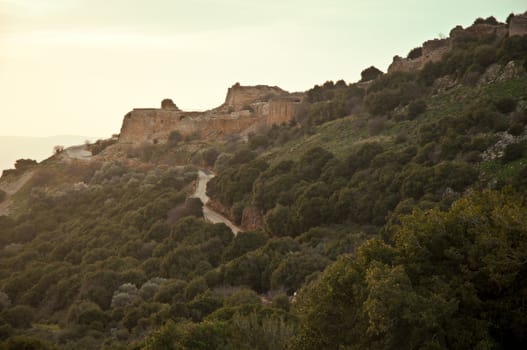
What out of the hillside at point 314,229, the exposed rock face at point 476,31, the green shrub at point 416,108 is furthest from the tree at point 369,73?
the green shrub at point 416,108

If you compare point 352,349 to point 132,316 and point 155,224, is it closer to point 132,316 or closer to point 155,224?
point 132,316

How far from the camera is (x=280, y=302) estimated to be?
22312mm

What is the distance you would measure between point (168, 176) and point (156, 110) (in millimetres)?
21696

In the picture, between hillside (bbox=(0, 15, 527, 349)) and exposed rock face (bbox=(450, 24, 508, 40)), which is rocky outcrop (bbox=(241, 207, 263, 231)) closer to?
hillside (bbox=(0, 15, 527, 349))

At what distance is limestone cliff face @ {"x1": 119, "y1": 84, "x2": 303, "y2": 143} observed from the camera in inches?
2574

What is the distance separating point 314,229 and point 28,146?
3907 inches

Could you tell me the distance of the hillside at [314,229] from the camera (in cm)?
1435

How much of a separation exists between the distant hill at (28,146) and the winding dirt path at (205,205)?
6018 cm

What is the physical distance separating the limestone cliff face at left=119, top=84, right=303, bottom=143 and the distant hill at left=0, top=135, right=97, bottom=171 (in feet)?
131

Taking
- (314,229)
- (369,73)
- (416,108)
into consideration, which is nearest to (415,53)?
(369,73)

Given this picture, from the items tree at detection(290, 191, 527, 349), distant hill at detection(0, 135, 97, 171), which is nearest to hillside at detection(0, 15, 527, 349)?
tree at detection(290, 191, 527, 349)

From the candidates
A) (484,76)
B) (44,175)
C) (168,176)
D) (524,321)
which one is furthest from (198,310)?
(44,175)

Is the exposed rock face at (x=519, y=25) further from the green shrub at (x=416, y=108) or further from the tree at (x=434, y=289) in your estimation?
the tree at (x=434, y=289)

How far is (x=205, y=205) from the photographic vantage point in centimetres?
4566
